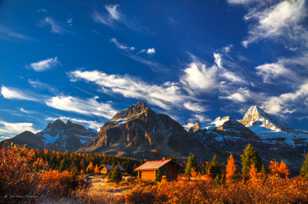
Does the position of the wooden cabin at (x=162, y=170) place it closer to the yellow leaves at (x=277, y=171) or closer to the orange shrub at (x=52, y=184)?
the yellow leaves at (x=277, y=171)

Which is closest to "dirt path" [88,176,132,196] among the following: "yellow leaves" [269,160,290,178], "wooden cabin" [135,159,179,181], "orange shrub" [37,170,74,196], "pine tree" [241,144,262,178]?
"orange shrub" [37,170,74,196]

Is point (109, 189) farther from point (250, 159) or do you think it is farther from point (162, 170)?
point (250, 159)

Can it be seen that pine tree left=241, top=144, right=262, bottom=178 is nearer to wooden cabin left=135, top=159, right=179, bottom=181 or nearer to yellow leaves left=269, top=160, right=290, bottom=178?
yellow leaves left=269, top=160, right=290, bottom=178

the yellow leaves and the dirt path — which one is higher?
the yellow leaves

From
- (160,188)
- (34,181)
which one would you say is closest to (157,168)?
(160,188)

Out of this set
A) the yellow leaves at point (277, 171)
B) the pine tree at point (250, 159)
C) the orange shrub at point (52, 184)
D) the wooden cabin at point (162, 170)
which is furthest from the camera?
the pine tree at point (250, 159)

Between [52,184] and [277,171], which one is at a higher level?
[277,171]

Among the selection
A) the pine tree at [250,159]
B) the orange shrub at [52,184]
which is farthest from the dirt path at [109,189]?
the pine tree at [250,159]

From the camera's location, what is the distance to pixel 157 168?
48.4 m


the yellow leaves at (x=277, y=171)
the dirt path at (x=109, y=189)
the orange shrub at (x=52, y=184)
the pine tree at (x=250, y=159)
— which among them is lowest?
the dirt path at (x=109, y=189)

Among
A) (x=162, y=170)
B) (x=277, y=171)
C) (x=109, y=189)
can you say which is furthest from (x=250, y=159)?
(x=109, y=189)

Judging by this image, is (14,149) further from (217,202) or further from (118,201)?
(217,202)

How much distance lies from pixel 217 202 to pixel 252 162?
152 feet

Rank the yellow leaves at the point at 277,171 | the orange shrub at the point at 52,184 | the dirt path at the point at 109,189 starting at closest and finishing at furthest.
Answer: the orange shrub at the point at 52,184, the dirt path at the point at 109,189, the yellow leaves at the point at 277,171
